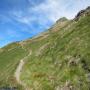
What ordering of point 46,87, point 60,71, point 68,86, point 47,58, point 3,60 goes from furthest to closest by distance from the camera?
1. point 3,60
2. point 47,58
3. point 60,71
4. point 46,87
5. point 68,86

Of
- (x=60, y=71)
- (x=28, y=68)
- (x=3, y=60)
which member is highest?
(x=3, y=60)

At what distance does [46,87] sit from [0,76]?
2710 inches

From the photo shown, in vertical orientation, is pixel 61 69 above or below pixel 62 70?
above

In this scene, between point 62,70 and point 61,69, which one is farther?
point 61,69

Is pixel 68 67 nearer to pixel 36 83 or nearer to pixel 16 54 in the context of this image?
pixel 36 83

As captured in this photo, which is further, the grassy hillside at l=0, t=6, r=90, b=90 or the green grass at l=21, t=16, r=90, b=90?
the green grass at l=21, t=16, r=90, b=90

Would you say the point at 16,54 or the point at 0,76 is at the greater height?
the point at 16,54

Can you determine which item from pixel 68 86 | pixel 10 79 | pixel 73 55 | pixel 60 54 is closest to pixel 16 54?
pixel 10 79

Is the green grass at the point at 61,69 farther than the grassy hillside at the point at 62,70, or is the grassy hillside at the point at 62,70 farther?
the green grass at the point at 61,69

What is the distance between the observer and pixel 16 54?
186 metres

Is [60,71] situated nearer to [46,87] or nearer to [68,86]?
[46,87]

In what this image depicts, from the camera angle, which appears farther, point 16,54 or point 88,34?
point 16,54

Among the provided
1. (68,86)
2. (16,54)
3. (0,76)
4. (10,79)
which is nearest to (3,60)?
(16,54)

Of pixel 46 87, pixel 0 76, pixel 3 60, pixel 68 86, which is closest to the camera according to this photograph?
pixel 68 86
